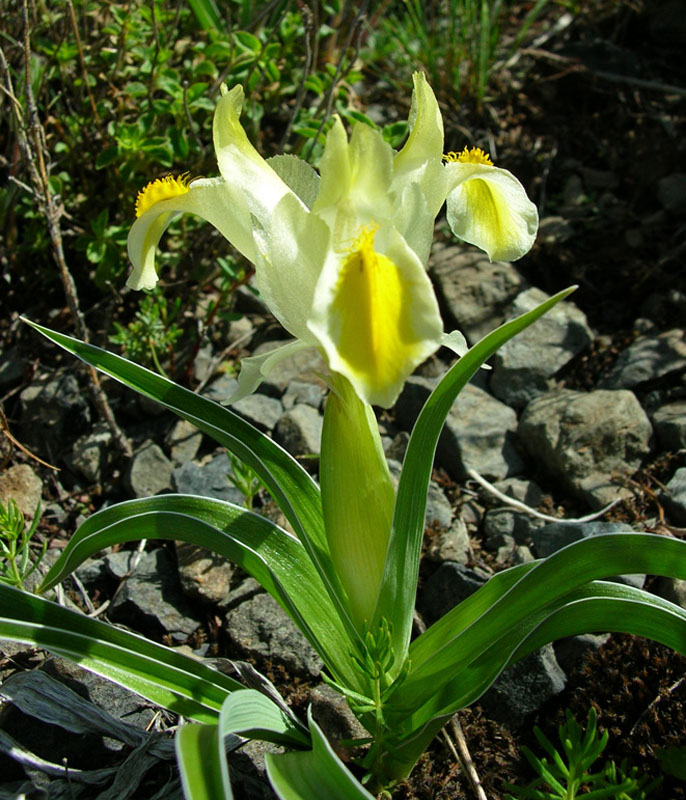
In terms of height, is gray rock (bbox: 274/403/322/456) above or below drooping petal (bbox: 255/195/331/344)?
below

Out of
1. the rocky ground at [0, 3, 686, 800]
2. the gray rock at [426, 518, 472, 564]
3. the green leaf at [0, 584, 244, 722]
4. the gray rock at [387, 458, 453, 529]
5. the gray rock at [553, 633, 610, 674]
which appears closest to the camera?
the green leaf at [0, 584, 244, 722]

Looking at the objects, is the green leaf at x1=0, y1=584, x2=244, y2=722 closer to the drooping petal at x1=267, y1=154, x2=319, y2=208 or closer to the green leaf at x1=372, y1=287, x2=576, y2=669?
the green leaf at x1=372, y1=287, x2=576, y2=669

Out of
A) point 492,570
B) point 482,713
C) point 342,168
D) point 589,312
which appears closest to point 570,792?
point 482,713

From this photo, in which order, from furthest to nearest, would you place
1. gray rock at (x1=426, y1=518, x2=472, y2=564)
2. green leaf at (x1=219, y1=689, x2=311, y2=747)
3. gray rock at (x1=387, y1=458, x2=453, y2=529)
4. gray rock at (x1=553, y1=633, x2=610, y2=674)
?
1. gray rock at (x1=387, y1=458, x2=453, y2=529)
2. gray rock at (x1=426, y1=518, x2=472, y2=564)
3. gray rock at (x1=553, y1=633, x2=610, y2=674)
4. green leaf at (x1=219, y1=689, x2=311, y2=747)

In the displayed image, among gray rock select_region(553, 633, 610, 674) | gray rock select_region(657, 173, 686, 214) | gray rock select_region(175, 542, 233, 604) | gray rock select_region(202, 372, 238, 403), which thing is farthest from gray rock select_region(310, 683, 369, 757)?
gray rock select_region(657, 173, 686, 214)

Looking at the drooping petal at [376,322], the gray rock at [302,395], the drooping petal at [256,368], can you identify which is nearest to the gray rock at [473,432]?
the gray rock at [302,395]

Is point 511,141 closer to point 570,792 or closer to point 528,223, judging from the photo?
point 528,223

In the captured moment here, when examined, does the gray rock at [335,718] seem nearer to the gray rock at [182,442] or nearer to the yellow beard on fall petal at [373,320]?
the yellow beard on fall petal at [373,320]

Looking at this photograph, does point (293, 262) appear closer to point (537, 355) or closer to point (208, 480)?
point (208, 480)

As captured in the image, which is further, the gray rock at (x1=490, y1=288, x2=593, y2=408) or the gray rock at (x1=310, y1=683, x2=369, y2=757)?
the gray rock at (x1=490, y1=288, x2=593, y2=408)
